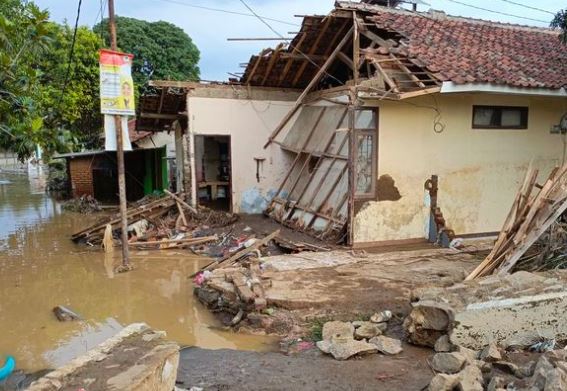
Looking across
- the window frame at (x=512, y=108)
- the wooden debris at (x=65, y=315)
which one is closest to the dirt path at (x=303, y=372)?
the wooden debris at (x=65, y=315)

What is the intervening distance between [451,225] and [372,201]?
211 centimetres

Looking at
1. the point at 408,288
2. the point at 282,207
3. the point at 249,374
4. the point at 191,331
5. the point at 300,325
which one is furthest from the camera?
the point at 282,207

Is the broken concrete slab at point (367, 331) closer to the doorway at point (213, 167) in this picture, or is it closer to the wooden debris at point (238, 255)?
the wooden debris at point (238, 255)

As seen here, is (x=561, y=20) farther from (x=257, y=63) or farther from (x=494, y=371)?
(x=494, y=371)

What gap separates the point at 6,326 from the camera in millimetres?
6410

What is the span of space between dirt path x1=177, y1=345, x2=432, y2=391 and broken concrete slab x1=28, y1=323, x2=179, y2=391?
2.16 ft

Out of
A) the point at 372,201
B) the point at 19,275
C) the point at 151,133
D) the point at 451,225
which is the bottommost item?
the point at 19,275

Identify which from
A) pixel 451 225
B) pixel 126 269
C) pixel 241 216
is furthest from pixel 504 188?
pixel 126 269

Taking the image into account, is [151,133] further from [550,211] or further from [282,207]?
A: [550,211]

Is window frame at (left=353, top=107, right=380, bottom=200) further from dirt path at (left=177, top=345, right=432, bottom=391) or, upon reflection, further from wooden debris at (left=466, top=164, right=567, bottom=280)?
dirt path at (left=177, top=345, right=432, bottom=391)

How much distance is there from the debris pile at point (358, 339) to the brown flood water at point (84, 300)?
77 cm

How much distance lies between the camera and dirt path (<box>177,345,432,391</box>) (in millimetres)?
4219

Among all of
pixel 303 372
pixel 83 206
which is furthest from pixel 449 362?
pixel 83 206

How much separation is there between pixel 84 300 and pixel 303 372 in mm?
4714
